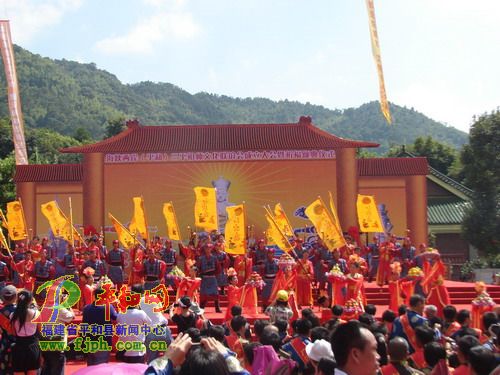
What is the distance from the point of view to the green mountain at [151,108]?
77875 mm

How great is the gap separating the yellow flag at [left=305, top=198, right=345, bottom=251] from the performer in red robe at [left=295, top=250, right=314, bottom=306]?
0.61 meters

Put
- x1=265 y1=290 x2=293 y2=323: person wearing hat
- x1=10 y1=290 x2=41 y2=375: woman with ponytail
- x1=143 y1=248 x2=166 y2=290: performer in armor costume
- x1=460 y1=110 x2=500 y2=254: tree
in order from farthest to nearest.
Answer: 1. x1=460 y1=110 x2=500 y2=254: tree
2. x1=143 y1=248 x2=166 y2=290: performer in armor costume
3. x1=265 y1=290 x2=293 y2=323: person wearing hat
4. x1=10 y1=290 x2=41 y2=375: woman with ponytail

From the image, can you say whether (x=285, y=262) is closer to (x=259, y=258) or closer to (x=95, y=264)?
(x=259, y=258)

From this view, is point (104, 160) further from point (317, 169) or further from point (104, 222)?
point (317, 169)

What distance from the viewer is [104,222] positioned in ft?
69.5

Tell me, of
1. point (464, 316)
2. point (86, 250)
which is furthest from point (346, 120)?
point (464, 316)

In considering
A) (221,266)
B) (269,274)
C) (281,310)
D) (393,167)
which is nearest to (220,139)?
(393,167)

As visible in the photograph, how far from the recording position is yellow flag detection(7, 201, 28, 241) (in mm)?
16719

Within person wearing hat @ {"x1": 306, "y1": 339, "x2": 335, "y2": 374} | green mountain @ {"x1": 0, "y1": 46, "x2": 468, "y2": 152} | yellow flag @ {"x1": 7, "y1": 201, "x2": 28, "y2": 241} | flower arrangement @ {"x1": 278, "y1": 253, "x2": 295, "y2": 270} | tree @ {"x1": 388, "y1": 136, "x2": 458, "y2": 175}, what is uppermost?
green mountain @ {"x1": 0, "y1": 46, "x2": 468, "y2": 152}

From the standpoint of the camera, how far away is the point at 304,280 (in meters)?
14.1

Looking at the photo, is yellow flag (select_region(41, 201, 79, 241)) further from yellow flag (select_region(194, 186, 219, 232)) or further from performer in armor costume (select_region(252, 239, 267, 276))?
performer in armor costume (select_region(252, 239, 267, 276))

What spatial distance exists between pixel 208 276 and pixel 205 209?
2752mm

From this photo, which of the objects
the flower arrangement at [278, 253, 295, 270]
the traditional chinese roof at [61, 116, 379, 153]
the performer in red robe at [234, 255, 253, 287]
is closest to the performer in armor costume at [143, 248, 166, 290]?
the performer in red robe at [234, 255, 253, 287]

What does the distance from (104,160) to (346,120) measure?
307 ft
